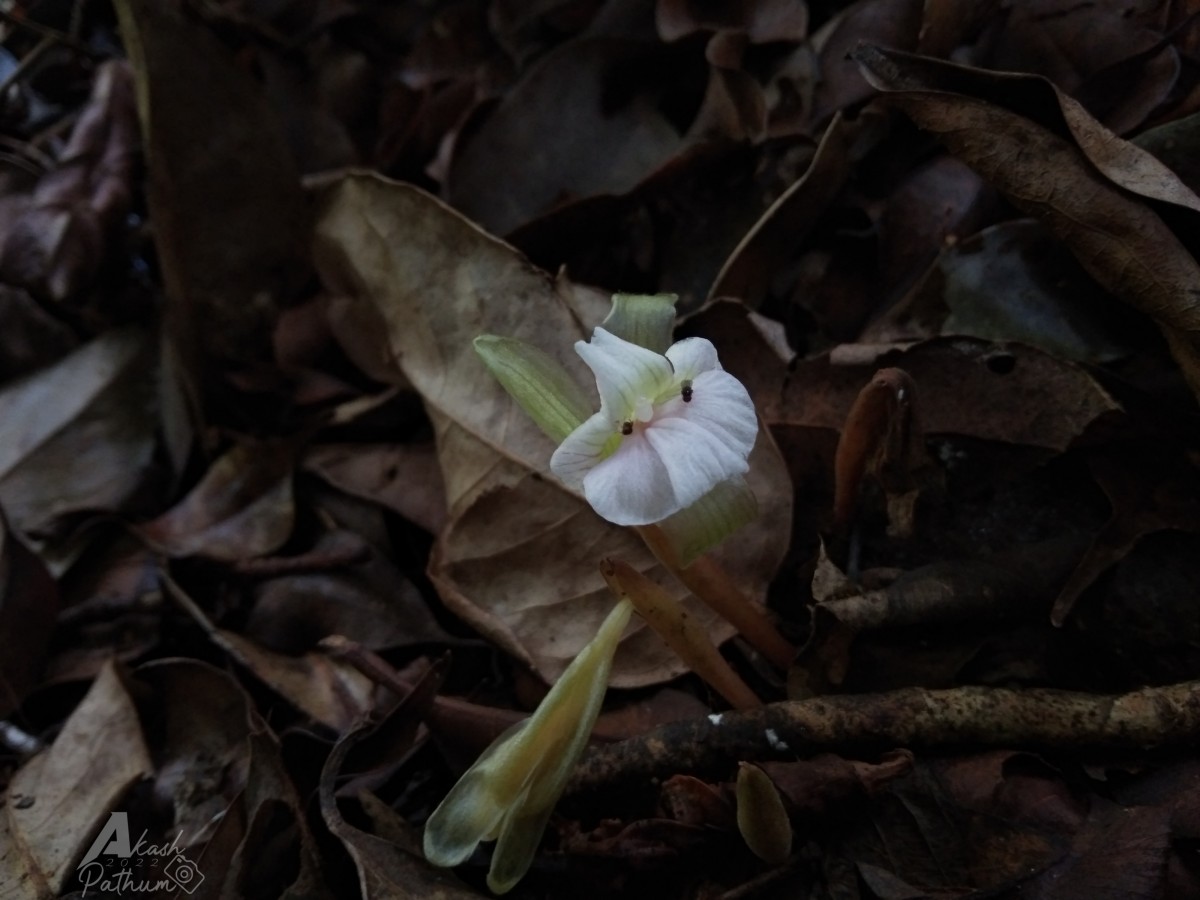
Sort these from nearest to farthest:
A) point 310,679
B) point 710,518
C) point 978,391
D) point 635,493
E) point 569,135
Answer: point 635,493 → point 710,518 → point 978,391 → point 310,679 → point 569,135

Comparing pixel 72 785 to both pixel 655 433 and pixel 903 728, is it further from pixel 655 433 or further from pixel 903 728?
pixel 903 728

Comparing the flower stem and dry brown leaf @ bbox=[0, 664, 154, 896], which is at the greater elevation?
the flower stem

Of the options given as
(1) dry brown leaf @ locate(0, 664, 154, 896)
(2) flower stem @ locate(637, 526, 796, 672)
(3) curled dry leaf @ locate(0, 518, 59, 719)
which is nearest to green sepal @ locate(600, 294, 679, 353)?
(2) flower stem @ locate(637, 526, 796, 672)

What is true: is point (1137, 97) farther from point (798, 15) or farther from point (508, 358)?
point (508, 358)

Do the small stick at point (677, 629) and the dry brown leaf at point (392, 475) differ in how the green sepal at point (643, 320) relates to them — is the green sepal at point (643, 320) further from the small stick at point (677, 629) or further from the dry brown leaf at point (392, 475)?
the dry brown leaf at point (392, 475)

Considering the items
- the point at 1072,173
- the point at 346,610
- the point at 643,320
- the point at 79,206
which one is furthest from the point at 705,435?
the point at 79,206

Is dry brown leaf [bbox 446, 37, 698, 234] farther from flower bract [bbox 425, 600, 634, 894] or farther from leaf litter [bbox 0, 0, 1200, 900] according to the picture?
flower bract [bbox 425, 600, 634, 894]

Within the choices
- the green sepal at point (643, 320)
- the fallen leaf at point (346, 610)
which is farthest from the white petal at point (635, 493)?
the fallen leaf at point (346, 610)
